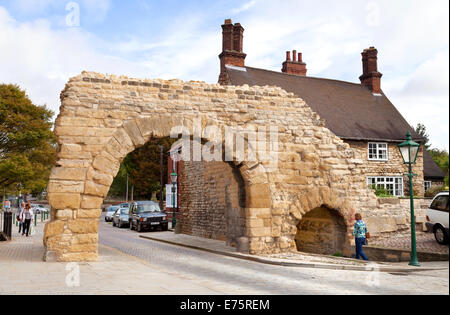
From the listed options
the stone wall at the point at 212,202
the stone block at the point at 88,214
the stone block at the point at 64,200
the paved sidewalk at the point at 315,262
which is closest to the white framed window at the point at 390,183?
the stone wall at the point at 212,202

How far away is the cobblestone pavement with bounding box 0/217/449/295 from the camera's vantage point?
6.14 meters

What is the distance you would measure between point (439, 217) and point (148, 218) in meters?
14.7

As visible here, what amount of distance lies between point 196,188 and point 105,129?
27.4 ft

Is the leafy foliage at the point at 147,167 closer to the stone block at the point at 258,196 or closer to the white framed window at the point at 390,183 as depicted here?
the white framed window at the point at 390,183

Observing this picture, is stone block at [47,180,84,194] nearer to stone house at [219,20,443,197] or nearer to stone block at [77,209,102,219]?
stone block at [77,209,102,219]

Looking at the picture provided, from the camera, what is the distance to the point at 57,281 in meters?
6.69

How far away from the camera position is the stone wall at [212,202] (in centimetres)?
1199

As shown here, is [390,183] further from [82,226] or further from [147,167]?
[147,167]

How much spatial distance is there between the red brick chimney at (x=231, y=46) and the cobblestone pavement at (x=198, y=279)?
15.1 metres

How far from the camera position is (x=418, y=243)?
38.7 ft

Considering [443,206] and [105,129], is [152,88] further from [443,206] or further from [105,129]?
[443,206]

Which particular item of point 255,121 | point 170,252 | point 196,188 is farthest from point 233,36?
point 170,252

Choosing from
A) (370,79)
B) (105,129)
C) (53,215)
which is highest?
(370,79)

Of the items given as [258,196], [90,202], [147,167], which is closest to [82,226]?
[90,202]
